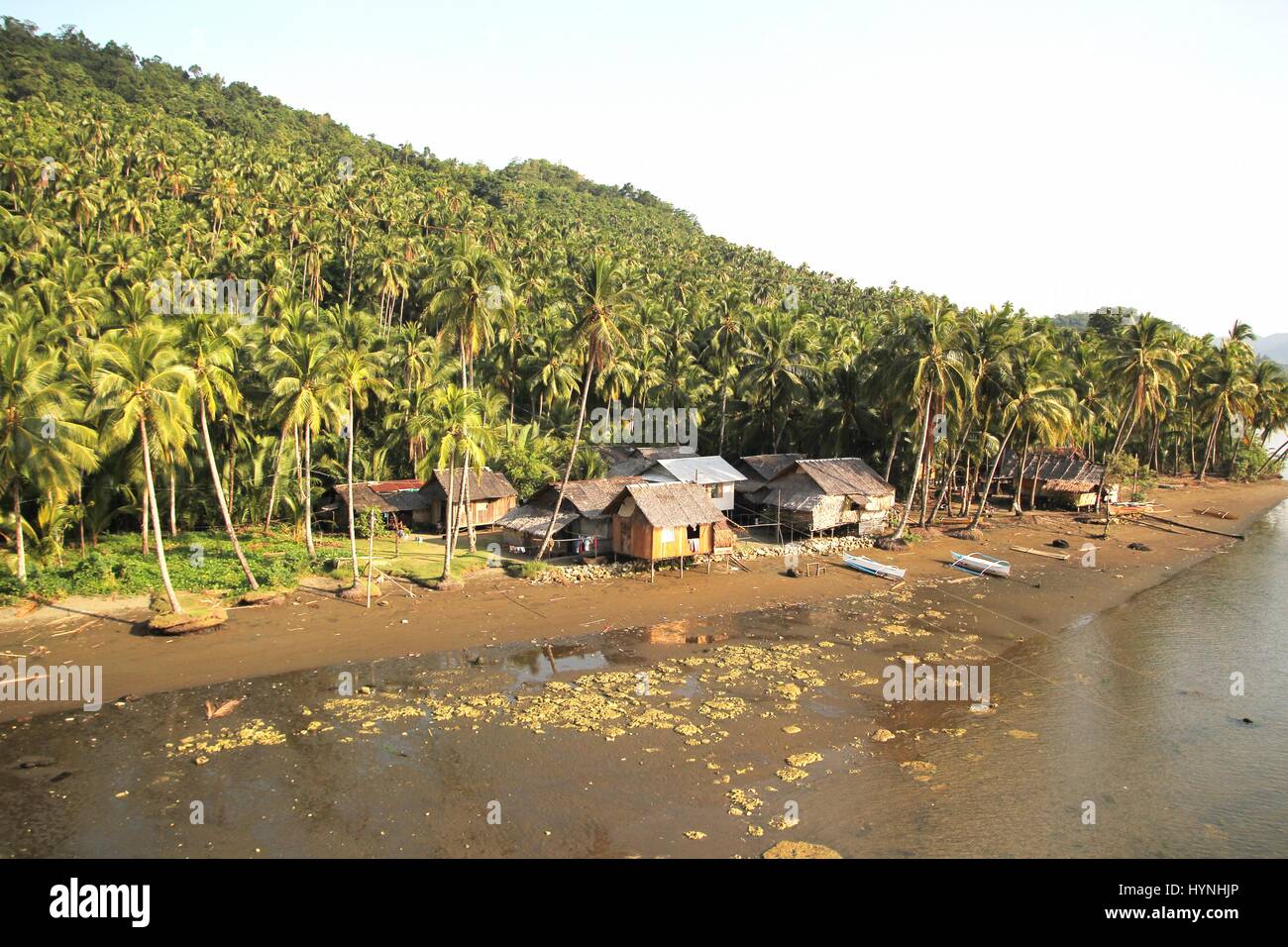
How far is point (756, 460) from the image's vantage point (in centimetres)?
4744

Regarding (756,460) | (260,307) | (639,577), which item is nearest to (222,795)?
(639,577)

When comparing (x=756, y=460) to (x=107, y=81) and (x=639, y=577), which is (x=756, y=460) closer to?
(x=639, y=577)

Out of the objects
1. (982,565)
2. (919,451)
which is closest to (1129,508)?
(919,451)

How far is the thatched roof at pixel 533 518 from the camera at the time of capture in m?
36.9

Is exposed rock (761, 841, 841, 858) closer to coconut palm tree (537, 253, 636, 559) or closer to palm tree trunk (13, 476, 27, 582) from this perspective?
coconut palm tree (537, 253, 636, 559)

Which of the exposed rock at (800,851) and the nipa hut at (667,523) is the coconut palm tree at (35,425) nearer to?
the nipa hut at (667,523)

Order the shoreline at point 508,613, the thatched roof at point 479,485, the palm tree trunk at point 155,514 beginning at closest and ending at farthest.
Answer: the shoreline at point 508,613, the palm tree trunk at point 155,514, the thatched roof at point 479,485

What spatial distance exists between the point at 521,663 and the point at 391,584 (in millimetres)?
9109

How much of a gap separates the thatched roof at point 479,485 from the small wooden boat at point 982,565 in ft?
73.8

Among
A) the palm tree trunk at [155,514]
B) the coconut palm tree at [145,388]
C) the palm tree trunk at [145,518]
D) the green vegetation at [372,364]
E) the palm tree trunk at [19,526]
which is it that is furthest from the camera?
the palm tree trunk at [145,518]

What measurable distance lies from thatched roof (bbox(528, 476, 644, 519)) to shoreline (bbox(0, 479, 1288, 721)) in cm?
430

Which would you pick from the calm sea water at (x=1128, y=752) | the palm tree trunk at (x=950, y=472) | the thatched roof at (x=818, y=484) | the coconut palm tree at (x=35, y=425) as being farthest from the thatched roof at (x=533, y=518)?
Result: the palm tree trunk at (x=950, y=472)

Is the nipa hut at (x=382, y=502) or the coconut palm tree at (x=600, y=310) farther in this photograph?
the nipa hut at (x=382, y=502)

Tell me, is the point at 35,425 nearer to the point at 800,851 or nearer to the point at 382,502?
the point at 382,502
